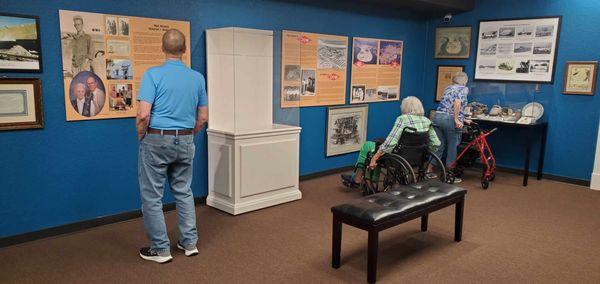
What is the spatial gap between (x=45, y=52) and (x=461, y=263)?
11.3 ft

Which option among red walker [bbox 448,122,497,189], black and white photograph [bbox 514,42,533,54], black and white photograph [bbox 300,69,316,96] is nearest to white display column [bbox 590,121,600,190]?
red walker [bbox 448,122,497,189]

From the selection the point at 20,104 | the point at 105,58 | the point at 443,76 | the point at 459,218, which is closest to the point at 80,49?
the point at 105,58

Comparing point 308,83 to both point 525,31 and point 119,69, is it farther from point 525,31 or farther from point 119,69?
point 525,31

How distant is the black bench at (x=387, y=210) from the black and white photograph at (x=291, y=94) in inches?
74.6

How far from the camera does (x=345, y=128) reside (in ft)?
19.7

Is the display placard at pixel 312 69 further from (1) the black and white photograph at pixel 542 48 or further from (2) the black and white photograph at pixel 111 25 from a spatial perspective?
(1) the black and white photograph at pixel 542 48

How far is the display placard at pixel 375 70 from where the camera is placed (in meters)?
5.98

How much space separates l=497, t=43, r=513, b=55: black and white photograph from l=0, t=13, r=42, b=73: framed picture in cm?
546

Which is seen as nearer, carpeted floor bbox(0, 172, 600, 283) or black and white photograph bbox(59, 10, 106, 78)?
carpeted floor bbox(0, 172, 600, 283)

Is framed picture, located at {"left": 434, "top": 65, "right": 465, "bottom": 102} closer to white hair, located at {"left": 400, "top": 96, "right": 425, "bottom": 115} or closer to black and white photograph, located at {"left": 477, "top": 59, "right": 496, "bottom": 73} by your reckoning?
black and white photograph, located at {"left": 477, "top": 59, "right": 496, "bottom": 73}

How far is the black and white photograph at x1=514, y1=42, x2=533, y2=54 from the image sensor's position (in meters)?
5.91

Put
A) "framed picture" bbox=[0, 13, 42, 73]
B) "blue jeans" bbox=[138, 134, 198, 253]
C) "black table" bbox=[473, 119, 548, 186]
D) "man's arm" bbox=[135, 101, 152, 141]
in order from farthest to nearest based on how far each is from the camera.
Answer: "black table" bbox=[473, 119, 548, 186] < "framed picture" bbox=[0, 13, 42, 73] < "blue jeans" bbox=[138, 134, 198, 253] < "man's arm" bbox=[135, 101, 152, 141]

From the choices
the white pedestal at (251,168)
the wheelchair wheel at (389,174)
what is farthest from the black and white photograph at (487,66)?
the white pedestal at (251,168)

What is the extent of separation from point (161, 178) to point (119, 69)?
4.03ft
